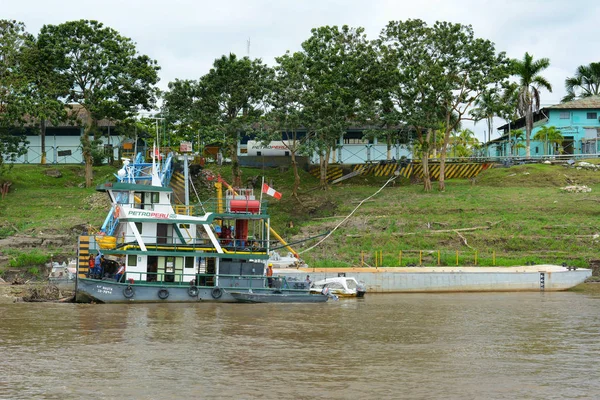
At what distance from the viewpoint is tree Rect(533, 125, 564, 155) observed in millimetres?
78863

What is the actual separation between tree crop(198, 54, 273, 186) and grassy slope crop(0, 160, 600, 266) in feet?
21.6

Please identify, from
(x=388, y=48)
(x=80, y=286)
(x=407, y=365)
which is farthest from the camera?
(x=388, y=48)

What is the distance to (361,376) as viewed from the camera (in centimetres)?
2261

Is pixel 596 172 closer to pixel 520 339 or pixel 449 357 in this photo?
pixel 520 339

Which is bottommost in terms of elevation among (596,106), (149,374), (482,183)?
(149,374)

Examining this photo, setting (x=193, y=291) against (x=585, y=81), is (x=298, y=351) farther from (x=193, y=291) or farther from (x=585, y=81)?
(x=585, y=81)

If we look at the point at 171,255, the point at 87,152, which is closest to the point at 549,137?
the point at 87,152

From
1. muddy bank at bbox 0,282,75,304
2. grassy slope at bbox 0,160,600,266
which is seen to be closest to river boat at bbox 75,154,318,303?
muddy bank at bbox 0,282,75,304

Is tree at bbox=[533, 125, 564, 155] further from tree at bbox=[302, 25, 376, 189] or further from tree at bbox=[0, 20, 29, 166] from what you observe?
tree at bbox=[0, 20, 29, 166]

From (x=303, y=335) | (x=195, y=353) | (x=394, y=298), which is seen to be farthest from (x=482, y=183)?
(x=195, y=353)

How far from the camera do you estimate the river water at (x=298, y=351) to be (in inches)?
832

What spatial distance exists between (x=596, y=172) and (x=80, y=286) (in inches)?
1864

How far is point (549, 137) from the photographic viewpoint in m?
78.9

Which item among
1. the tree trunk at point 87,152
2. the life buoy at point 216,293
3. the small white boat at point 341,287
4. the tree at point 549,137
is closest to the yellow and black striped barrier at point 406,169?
the tree at point 549,137
